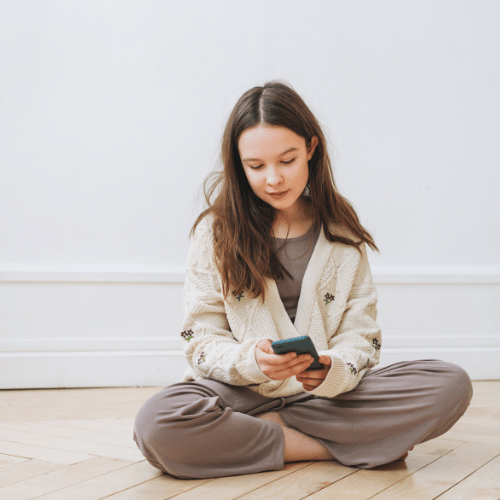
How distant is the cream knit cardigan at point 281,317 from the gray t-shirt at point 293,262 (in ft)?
0.09

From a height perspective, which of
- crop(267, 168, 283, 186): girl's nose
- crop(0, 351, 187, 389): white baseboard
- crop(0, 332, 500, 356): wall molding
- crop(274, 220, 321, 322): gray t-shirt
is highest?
crop(267, 168, 283, 186): girl's nose

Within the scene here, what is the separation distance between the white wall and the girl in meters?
0.65

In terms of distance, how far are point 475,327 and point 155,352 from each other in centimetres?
103

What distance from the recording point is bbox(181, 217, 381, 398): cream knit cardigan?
3.90 ft

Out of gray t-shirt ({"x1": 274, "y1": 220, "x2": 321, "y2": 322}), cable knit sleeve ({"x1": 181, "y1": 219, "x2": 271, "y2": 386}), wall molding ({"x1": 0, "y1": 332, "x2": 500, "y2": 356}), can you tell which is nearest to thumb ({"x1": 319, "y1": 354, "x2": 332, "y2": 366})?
cable knit sleeve ({"x1": 181, "y1": 219, "x2": 271, "y2": 386})

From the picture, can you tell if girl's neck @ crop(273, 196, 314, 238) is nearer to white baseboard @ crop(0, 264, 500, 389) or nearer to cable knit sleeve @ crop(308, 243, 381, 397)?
cable knit sleeve @ crop(308, 243, 381, 397)

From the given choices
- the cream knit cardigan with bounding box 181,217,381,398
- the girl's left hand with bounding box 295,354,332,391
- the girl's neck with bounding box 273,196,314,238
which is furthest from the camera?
the girl's neck with bounding box 273,196,314,238

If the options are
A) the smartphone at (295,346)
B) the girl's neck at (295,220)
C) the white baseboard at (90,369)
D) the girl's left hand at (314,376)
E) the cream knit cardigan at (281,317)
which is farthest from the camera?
the white baseboard at (90,369)

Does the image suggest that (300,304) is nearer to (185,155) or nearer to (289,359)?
(289,359)

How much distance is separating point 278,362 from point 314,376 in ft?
0.36

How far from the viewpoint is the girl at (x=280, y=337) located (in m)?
1.09

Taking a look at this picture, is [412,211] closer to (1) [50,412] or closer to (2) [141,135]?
(2) [141,135]

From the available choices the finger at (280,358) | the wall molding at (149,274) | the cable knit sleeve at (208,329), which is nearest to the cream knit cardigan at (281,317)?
the cable knit sleeve at (208,329)

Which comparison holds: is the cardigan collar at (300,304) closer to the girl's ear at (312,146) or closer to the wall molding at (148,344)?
the girl's ear at (312,146)
